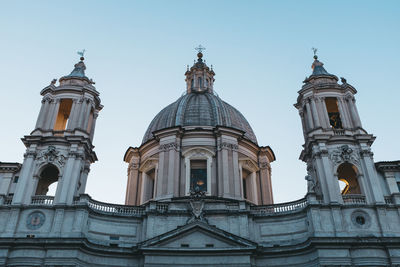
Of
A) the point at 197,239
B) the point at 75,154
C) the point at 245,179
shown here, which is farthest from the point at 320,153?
the point at 75,154

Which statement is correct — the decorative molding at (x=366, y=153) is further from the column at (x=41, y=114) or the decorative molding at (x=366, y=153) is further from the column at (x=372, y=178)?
the column at (x=41, y=114)

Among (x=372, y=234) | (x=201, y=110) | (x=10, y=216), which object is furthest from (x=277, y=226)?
(x=10, y=216)

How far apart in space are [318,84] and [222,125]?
29.3ft

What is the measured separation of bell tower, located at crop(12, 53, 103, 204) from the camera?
25.6 m

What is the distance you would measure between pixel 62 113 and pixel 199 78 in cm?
1614

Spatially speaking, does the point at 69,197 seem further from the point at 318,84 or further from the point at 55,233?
the point at 318,84

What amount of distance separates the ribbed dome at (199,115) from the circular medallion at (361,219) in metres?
13.3

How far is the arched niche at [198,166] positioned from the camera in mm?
30859

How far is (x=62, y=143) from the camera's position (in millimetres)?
27422

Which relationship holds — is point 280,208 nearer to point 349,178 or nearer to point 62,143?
point 349,178

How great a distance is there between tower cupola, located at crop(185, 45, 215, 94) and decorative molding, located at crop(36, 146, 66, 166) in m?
17.5

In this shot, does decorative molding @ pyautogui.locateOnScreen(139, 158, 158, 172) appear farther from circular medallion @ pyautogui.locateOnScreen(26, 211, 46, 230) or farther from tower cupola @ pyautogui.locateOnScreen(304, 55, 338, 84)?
tower cupola @ pyautogui.locateOnScreen(304, 55, 338, 84)

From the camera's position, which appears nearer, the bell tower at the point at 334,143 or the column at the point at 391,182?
the bell tower at the point at 334,143

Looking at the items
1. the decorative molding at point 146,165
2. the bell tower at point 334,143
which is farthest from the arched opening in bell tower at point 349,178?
the decorative molding at point 146,165
